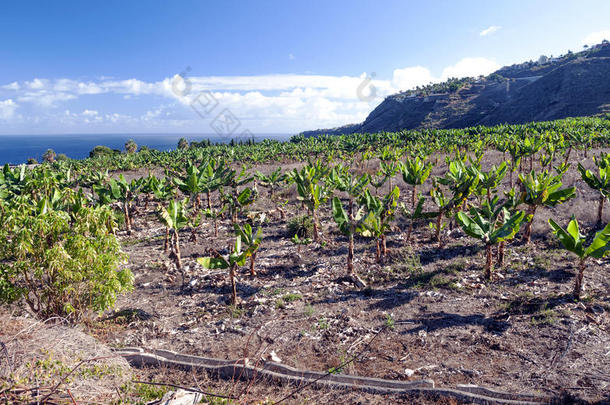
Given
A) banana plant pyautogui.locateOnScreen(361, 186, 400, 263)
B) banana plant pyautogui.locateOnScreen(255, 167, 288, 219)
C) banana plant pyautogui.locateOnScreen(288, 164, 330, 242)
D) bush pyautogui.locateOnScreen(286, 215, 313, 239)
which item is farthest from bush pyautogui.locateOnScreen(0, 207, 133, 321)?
banana plant pyautogui.locateOnScreen(255, 167, 288, 219)

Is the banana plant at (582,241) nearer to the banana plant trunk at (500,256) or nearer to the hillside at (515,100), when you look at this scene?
the banana plant trunk at (500,256)

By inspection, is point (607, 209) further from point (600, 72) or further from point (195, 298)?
point (600, 72)

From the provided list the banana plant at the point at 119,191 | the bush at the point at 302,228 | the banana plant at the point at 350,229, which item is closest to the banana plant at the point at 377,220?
the banana plant at the point at 350,229

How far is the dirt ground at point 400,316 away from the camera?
5262mm

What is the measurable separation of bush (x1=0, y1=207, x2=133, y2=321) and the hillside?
276 ft

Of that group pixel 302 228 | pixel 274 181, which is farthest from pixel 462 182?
pixel 274 181

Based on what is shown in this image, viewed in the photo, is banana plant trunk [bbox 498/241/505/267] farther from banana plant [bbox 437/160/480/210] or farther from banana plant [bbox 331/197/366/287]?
banana plant [bbox 331/197/366/287]

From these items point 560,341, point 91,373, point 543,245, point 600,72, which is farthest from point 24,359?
point 600,72

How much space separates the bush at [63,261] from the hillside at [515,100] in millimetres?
84176

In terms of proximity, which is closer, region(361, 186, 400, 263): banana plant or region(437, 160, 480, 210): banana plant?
region(361, 186, 400, 263): banana plant

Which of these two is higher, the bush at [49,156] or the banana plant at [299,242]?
the bush at [49,156]

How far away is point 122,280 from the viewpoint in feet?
21.9

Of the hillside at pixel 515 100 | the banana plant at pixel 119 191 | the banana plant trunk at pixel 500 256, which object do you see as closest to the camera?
the banana plant trunk at pixel 500 256

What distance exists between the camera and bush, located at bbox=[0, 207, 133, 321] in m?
5.66
